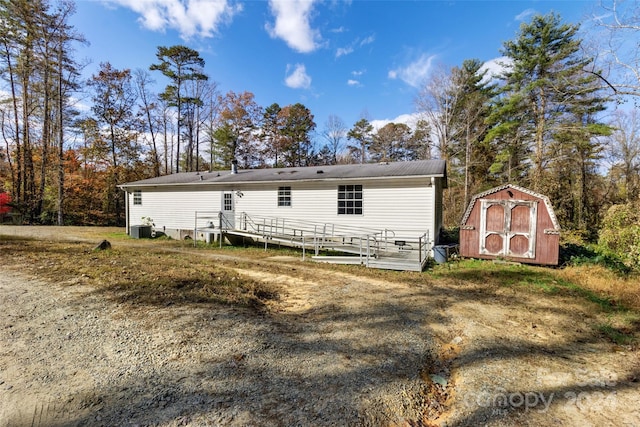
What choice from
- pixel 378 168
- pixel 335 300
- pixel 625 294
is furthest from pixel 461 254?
pixel 335 300

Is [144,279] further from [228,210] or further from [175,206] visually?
[175,206]

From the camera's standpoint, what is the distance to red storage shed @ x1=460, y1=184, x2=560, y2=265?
8.76 metres

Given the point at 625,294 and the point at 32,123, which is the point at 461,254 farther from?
the point at 32,123

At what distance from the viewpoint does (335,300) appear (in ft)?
18.5

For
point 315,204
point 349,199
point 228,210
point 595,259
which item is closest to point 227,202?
point 228,210

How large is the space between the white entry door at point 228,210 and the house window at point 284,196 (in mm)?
2741

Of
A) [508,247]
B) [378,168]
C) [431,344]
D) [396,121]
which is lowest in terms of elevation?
[431,344]

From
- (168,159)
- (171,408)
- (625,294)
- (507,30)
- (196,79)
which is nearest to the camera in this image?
(171,408)

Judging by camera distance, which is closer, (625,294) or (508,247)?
(625,294)

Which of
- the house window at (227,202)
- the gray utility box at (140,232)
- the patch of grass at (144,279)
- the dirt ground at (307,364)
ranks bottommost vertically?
the dirt ground at (307,364)

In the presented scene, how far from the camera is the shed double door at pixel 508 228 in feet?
29.3

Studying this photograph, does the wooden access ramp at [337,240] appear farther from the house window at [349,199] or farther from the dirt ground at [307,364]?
the dirt ground at [307,364]

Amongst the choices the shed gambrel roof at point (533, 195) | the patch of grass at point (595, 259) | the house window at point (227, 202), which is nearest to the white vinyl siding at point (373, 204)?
the shed gambrel roof at point (533, 195)

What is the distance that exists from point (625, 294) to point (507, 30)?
1776 centimetres
